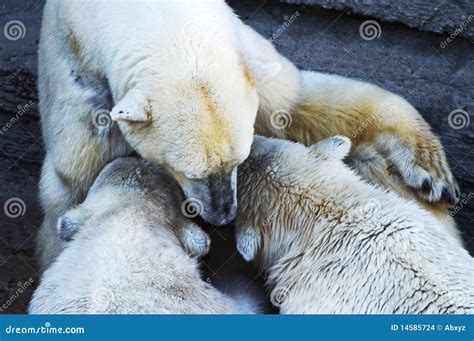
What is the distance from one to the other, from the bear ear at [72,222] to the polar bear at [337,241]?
0.47 meters


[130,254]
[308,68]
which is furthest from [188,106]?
[308,68]

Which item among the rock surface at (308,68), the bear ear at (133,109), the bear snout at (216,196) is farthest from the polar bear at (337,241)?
the rock surface at (308,68)

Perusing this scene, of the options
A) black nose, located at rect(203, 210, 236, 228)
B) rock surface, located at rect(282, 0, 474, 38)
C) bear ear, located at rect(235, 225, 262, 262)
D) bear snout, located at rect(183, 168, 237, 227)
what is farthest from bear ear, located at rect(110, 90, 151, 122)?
rock surface, located at rect(282, 0, 474, 38)

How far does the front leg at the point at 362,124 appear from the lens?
3607 mm

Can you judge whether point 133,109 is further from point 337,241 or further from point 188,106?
point 337,241

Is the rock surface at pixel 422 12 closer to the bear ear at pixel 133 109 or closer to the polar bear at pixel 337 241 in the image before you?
the polar bear at pixel 337 241

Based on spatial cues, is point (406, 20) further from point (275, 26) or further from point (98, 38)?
point (98, 38)

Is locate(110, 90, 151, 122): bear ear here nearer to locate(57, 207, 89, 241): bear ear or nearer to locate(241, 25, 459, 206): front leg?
locate(57, 207, 89, 241): bear ear

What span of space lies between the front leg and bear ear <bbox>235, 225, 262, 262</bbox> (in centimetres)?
53

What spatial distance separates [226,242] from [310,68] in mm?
1073

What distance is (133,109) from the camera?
3.05 metres

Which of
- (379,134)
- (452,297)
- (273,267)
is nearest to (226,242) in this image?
(273,267)

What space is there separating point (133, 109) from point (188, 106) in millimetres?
156

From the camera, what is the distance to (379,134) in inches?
145
